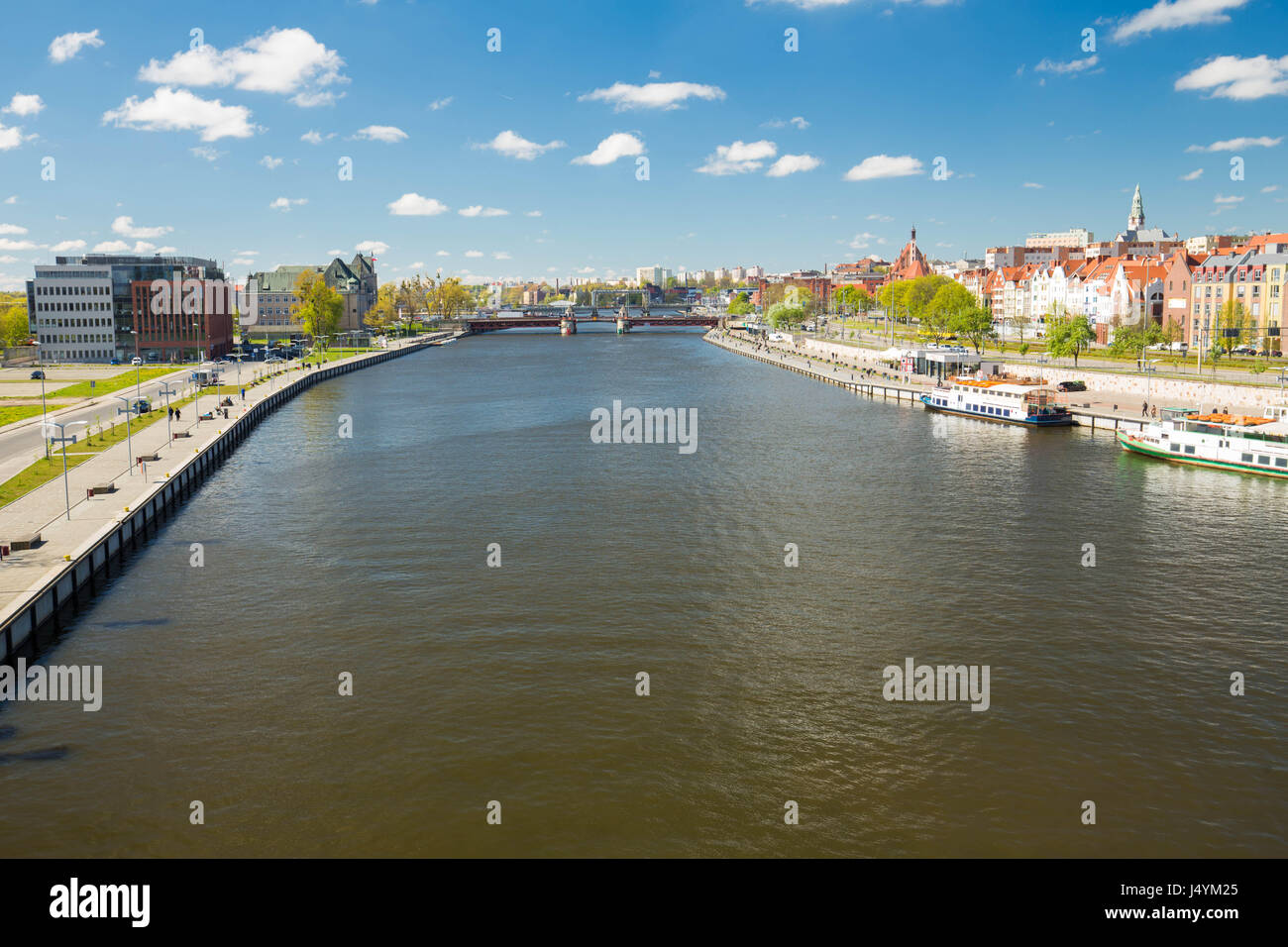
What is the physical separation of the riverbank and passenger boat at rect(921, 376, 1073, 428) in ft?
178

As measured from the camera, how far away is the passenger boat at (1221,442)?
168 feet

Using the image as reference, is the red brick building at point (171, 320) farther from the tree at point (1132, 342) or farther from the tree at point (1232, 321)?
the tree at point (1232, 321)

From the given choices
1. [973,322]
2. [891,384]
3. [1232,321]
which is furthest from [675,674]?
[973,322]

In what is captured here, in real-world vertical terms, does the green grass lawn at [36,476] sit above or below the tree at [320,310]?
below

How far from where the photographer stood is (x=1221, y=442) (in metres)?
53.3

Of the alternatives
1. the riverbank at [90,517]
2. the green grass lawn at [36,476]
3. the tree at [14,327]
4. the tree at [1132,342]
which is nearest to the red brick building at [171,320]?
the tree at [14,327]

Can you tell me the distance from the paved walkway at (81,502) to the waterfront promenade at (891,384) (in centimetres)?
5883

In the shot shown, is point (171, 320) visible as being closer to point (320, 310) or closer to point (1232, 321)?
point (320, 310)

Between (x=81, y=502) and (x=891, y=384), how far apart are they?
73000mm

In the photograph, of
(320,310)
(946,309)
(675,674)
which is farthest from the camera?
(320,310)

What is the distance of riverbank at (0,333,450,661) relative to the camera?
93.2 feet

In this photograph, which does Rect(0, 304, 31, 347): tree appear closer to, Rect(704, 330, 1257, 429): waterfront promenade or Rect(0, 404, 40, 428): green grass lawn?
Rect(0, 404, 40, 428): green grass lawn

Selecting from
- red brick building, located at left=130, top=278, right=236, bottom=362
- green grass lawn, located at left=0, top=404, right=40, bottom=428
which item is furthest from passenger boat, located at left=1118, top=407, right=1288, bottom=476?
red brick building, located at left=130, top=278, right=236, bottom=362

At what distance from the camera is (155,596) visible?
31938 mm
